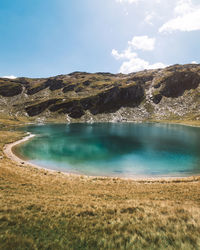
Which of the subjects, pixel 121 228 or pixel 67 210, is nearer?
pixel 121 228

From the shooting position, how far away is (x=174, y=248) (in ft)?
24.1

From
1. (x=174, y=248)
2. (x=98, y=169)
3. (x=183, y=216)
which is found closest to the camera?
(x=174, y=248)

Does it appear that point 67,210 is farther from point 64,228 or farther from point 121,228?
point 121,228

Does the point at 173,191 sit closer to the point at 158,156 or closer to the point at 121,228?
the point at 121,228

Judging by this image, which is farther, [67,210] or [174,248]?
[67,210]

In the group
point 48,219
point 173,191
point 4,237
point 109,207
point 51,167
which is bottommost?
point 51,167

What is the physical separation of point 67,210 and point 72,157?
35.5m

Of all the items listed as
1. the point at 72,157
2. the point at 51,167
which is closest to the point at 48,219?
the point at 51,167

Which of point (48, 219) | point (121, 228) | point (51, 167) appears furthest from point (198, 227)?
point (51, 167)

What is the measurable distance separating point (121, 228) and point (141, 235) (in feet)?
4.25

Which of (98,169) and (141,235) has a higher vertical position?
(141,235)

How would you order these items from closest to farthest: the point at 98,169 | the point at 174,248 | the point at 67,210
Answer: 1. the point at 174,248
2. the point at 67,210
3. the point at 98,169

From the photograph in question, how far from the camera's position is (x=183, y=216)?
10.4 metres

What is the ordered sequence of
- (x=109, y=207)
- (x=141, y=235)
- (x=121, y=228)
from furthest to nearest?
(x=109, y=207), (x=121, y=228), (x=141, y=235)
